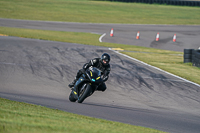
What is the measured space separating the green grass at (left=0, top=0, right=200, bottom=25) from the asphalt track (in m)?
24.1

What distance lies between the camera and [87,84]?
8945mm

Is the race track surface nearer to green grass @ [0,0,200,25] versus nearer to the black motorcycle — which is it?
green grass @ [0,0,200,25]

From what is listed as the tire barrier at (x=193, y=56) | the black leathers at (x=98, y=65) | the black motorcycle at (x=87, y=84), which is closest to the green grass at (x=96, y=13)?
the tire barrier at (x=193, y=56)

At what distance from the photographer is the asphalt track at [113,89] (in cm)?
805

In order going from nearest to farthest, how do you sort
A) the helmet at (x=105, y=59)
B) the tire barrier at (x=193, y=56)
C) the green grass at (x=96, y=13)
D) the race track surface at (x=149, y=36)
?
the helmet at (x=105, y=59) < the tire barrier at (x=193, y=56) < the race track surface at (x=149, y=36) < the green grass at (x=96, y=13)

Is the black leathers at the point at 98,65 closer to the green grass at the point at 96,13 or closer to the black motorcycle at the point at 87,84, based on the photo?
the black motorcycle at the point at 87,84

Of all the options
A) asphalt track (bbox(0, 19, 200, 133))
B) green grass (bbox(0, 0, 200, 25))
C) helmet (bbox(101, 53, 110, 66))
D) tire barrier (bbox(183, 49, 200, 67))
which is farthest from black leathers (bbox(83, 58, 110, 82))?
green grass (bbox(0, 0, 200, 25))

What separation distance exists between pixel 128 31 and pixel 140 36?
112 inches

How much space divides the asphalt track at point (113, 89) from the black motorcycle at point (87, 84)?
0.29 meters

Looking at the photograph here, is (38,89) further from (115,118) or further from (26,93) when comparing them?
(115,118)

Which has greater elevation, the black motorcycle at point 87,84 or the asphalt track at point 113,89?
the black motorcycle at point 87,84

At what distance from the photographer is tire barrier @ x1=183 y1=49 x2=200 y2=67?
16878mm

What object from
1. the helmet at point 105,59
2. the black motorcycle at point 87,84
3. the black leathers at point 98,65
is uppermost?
the helmet at point 105,59

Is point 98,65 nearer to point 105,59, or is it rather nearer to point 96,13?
point 105,59
